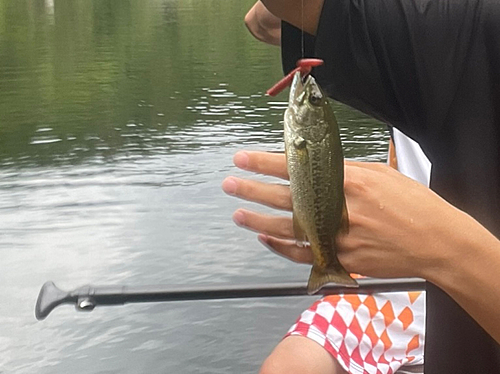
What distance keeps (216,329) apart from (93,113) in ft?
25.4

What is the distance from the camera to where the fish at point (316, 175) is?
3.85 ft

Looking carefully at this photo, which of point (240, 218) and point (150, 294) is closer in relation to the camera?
point (240, 218)

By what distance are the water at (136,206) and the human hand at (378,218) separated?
276cm

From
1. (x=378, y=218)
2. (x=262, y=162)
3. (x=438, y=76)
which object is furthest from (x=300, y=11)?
(x=378, y=218)

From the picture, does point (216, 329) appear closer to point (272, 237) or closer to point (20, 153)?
point (272, 237)

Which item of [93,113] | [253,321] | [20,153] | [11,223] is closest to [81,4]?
[93,113]

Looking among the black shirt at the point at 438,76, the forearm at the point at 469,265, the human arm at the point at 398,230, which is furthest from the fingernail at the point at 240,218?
the black shirt at the point at 438,76

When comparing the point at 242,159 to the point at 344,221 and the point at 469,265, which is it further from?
the point at 469,265

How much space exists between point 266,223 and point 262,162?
110mm

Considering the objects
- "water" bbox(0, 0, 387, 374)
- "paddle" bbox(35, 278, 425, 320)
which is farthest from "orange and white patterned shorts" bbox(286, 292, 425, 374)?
"water" bbox(0, 0, 387, 374)

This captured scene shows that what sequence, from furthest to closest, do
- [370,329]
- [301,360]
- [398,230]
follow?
[370,329] → [301,360] → [398,230]

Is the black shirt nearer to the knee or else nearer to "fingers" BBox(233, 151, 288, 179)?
"fingers" BBox(233, 151, 288, 179)

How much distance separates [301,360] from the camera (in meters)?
2.16

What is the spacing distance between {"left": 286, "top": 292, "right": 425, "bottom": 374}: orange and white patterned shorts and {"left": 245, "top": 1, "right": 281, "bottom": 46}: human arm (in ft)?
3.10
